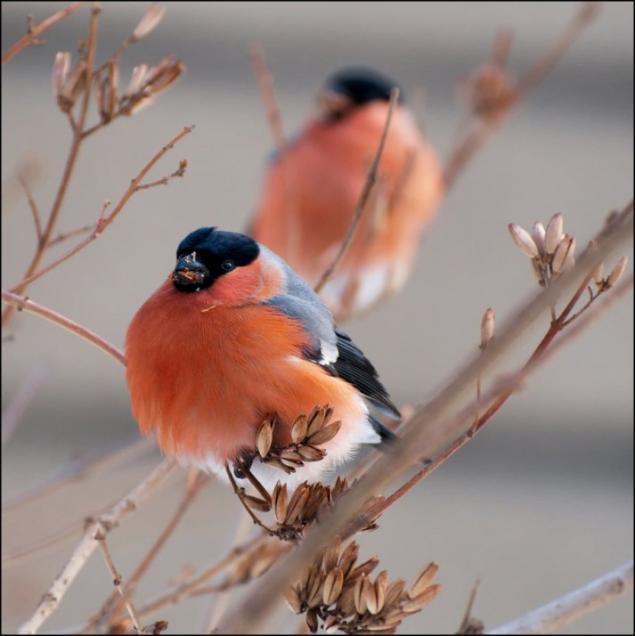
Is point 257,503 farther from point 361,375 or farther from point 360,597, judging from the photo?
point 361,375

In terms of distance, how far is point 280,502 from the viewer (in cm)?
55

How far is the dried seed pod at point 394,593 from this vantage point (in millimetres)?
509

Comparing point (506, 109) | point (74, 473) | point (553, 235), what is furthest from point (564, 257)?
point (506, 109)

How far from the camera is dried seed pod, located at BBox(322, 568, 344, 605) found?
499mm

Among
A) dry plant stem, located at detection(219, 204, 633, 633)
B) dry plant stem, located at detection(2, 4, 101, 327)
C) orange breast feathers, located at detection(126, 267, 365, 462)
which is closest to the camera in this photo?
dry plant stem, located at detection(219, 204, 633, 633)

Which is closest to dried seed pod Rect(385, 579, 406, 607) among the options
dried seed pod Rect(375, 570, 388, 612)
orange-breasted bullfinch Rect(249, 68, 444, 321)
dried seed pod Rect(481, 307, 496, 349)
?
dried seed pod Rect(375, 570, 388, 612)

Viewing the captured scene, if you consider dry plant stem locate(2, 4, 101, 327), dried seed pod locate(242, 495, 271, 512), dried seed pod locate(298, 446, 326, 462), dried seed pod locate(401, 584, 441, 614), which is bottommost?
dried seed pod locate(401, 584, 441, 614)

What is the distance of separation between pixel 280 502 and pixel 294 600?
0.06 m

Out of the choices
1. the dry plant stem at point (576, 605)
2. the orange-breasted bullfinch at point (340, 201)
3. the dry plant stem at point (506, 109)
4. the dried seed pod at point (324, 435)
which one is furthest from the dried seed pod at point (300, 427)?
the orange-breasted bullfinch at point (340, 201)

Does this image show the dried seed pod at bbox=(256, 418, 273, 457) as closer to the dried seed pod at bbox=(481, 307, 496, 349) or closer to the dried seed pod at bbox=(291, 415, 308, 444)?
the dried seed pod at bbox=(291, 415, 308, 444)

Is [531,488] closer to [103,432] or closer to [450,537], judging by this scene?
[450,537]

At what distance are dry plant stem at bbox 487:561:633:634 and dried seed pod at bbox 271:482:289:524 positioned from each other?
198 mm

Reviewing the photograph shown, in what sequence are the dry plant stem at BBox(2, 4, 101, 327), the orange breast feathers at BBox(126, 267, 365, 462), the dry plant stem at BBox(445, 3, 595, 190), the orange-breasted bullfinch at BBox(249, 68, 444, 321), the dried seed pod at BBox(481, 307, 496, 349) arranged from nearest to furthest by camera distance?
the dried seed pod at BBox(481, 307, 496, 349) < the dry plant stem at BBox(2, 4, 101, 327) < the orange breast feathers at BBox(126, 267, 365, 462) < the dry plant stem at BBox(445, 3, 595, 190) < the orange-breasted bullfinch at BBox(249, 68, 444, 321)

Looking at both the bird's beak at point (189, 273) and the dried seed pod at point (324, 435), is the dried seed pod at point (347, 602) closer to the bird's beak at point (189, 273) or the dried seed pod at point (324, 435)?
the dried seed pod at point (324, 435)
